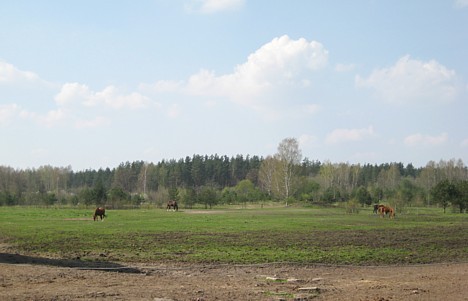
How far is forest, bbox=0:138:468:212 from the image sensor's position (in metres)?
79.9

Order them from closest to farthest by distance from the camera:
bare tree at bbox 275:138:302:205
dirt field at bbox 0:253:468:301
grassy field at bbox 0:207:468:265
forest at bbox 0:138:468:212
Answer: dirt field at bbox 0:253:468:301, grassy field at bbox 0:207:468:265, forest at bbox 0:138:468:212, bare tree at bbox 275:138:302:205

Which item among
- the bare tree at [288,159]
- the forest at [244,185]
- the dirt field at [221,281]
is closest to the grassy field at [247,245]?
the dirt field at [221,281]

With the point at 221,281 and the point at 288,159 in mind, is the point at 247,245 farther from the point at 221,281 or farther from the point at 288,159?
the point at 288,159

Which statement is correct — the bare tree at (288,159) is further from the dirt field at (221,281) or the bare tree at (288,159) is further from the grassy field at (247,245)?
the dirt field at (221,281)

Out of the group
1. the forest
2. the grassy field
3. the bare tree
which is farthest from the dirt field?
the bare tree

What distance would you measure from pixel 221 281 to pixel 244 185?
9597 centimetres

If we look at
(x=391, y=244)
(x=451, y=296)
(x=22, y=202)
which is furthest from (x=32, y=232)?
(x=22, y=202)

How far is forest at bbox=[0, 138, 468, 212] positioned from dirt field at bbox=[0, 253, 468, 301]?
46.0m

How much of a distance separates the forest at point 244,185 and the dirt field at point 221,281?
45976mm

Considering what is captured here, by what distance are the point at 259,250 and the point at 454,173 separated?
429 ft

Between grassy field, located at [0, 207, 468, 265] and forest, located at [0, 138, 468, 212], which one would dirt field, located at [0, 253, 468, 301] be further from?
forest, located at [0, 138, 468, 212]

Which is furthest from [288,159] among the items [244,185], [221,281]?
[221,281]

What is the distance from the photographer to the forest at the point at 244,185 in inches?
3147

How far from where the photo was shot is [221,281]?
1540 cm
